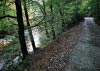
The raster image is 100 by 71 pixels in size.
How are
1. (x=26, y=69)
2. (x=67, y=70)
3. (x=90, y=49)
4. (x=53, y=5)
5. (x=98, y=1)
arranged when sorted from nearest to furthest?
(x=67, y=70), (x=26, y=69), (x=90, y=49), (x=53, y=5), (x=98, y=1)

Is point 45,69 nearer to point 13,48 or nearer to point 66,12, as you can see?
point 13,48

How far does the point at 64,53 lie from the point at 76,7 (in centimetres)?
2969

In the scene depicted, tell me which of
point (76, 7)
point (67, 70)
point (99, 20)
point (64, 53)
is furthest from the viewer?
point (76, 7)

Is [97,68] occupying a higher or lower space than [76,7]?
lower

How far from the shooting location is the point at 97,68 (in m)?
9.82

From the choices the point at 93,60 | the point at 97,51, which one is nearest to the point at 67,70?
the point at 93,60

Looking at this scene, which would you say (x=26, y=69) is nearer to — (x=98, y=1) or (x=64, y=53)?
(x=64, y=53)

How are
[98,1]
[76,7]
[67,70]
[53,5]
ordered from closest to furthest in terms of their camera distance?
[67,70]
[53,5]
[98,1]
[76,7]

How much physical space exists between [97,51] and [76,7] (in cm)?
2864

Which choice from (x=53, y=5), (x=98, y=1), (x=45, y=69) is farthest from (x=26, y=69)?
(x=98, y=1)

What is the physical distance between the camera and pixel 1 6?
12164 millimetres

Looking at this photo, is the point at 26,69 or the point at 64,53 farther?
the point at 64,53

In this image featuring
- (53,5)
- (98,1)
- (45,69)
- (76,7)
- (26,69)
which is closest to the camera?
(45,69)

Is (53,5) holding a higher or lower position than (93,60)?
higher
